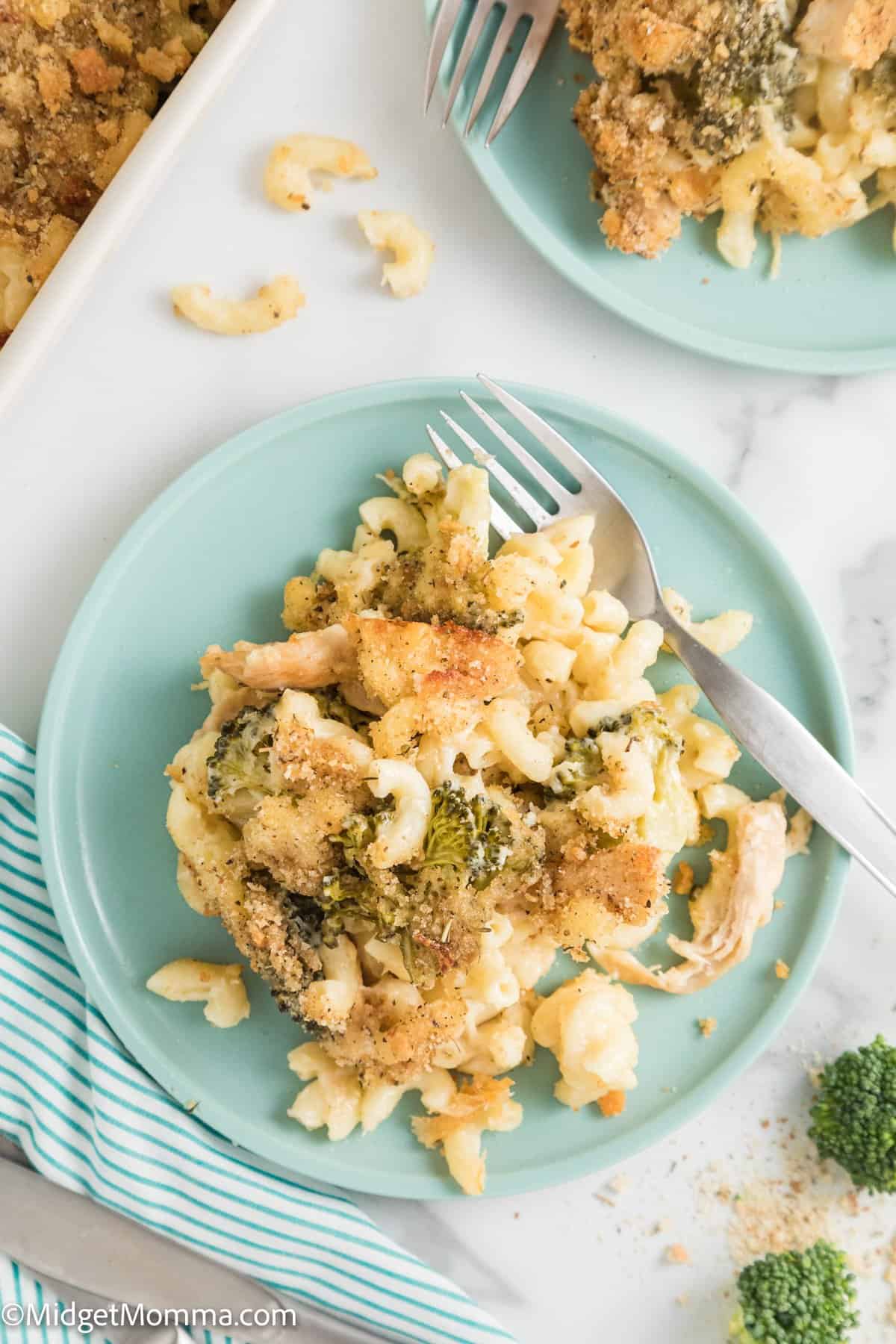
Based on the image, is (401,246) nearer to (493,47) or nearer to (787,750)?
(493,47)

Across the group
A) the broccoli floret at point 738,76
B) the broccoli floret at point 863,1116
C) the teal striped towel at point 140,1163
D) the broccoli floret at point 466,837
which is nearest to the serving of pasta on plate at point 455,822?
the broccoli floret at point 466,837

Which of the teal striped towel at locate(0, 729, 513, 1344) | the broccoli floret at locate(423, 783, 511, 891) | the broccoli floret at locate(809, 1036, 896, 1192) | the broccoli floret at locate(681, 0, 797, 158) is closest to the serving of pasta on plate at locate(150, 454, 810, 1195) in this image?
the broccoli floret at locate(423, 783, 511, 891)

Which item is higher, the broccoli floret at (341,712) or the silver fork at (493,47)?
the silver fork at (493,47)

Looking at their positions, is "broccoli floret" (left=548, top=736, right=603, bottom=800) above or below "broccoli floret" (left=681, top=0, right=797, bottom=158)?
below

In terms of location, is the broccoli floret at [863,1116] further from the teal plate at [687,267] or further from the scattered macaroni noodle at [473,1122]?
the teal plate at [687,267]

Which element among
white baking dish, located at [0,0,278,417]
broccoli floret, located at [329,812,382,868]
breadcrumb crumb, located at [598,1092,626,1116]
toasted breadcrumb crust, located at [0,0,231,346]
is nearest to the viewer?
broccoli floret, located at [329,812,382,868]

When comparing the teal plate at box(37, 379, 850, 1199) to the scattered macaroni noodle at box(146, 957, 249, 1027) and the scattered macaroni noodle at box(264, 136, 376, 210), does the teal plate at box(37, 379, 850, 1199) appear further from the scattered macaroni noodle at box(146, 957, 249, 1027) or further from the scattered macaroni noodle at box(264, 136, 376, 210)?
the scattered macaroni noodle at box(264, 136, 376, 210)

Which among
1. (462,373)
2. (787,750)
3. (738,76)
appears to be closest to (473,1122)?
(787,750)

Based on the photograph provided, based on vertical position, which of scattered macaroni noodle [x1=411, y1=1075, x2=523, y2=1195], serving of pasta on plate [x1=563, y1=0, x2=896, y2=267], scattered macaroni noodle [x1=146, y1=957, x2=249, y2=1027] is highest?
serving of pasta on plate [x1=563, y1=0, x2=896, y2=267]

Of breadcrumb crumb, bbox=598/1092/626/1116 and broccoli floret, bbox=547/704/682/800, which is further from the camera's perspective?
breadcrumb crumb, bbox=598/1092/626/1116
